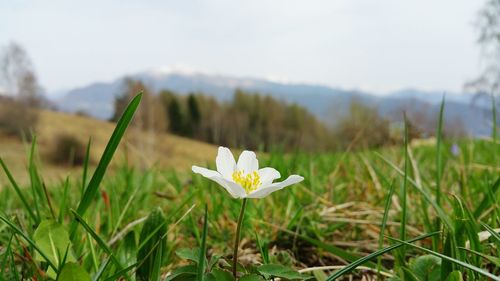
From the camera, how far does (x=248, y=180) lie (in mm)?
826

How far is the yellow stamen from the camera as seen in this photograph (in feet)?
2.66

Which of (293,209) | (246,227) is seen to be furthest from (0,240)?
(293,209)

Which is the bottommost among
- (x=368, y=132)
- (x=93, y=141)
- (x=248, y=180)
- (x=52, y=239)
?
(x=93, y=141)

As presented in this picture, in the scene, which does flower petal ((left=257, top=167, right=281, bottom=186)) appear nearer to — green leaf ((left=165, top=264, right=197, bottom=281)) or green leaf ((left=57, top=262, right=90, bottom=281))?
green leaf ((left=165, top=264, right=197, bottom=281))

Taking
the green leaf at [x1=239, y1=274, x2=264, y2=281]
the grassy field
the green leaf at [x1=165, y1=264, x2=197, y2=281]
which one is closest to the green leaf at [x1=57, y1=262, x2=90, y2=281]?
the grassy field

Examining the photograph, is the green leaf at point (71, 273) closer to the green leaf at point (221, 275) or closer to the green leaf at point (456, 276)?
the green leaf at point (221, 275)

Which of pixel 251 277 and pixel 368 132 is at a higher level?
pixel 251 277

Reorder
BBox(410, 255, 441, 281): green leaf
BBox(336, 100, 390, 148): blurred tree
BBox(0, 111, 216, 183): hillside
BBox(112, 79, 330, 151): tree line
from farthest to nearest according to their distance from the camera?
BBox(112, 79, 330, 151): tree line → BBox(0, 111, 216, 183): hillside → BBox(336, 100, 390, 148): blurred tree → BBox(410, 255, 441, 281): green leaf

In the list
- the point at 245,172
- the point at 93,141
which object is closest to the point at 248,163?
the point at 245,172

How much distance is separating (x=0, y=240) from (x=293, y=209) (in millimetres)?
967

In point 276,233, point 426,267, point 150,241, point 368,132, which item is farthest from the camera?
point 368,132

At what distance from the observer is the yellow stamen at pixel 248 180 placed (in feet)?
2.66

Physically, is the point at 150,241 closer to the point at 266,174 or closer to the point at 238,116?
the point at 266,174

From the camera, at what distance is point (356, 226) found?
1515 mm
